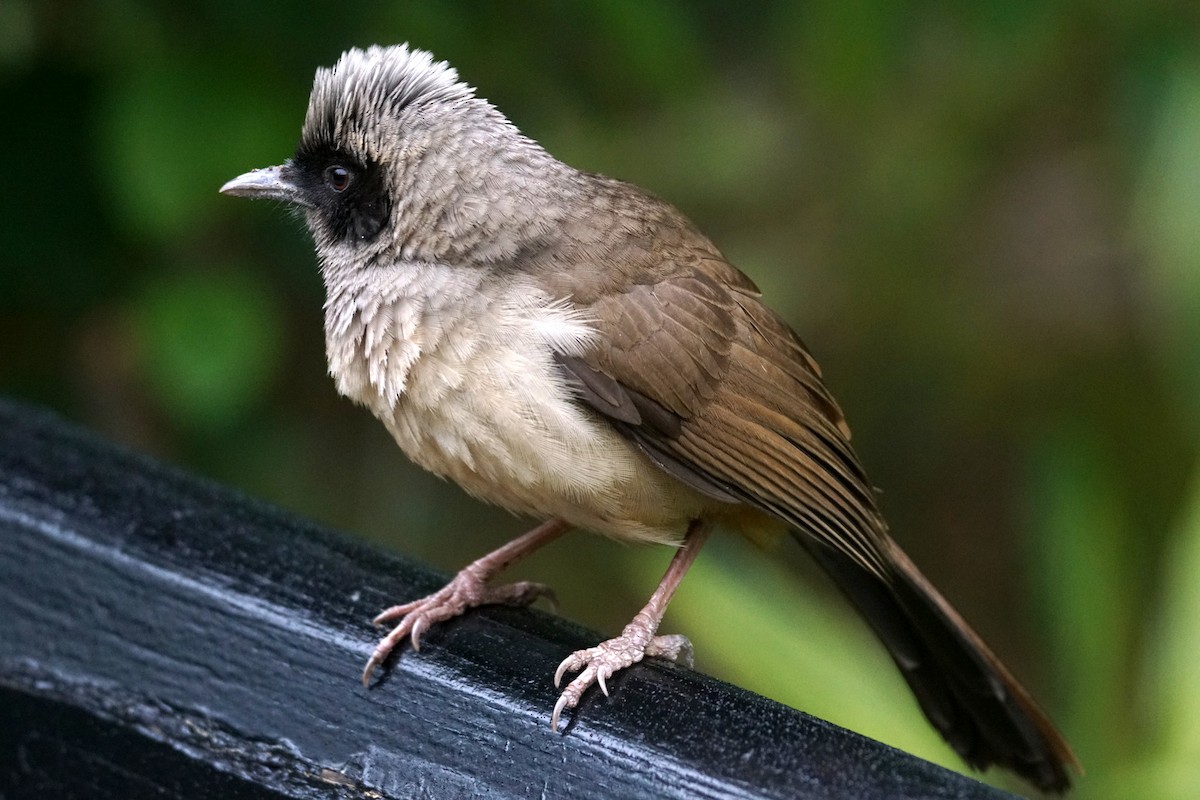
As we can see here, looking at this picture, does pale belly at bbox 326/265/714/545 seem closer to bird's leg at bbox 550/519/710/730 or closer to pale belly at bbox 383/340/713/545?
pale belly at bbox 383/340/713/545

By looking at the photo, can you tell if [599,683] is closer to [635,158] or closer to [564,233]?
[564,233]

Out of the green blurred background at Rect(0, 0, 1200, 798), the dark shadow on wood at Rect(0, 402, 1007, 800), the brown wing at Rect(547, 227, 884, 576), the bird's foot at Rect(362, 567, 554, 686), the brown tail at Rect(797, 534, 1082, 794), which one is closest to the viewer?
the dark shadow on wood at Rect(0, 402, 1007, 800)

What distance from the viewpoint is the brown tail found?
3.07m

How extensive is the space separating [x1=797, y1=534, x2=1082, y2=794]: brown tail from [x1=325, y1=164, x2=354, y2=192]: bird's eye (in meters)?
1.25

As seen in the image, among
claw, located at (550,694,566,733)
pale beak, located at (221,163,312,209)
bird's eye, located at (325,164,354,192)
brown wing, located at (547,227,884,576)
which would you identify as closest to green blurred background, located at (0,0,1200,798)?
pale beak, located at (221,163,312,209)

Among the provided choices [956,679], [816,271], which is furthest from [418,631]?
[816,271]

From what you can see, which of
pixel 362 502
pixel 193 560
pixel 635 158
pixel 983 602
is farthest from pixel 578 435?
pixel 983 602

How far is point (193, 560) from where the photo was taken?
8.21 ft

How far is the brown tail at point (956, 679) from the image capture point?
3.07m

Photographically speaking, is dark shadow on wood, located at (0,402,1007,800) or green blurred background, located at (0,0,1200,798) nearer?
dark shadow on wood, located at (0,402,1007,800)

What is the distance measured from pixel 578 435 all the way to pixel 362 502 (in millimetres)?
3376

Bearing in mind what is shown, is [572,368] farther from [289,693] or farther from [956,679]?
[956,679]

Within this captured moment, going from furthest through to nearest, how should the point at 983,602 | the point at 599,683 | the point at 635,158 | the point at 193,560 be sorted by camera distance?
the point at 983,602
the point at 635,158
the point at 193,560
the point at 599,683

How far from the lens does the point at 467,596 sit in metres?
2.73
